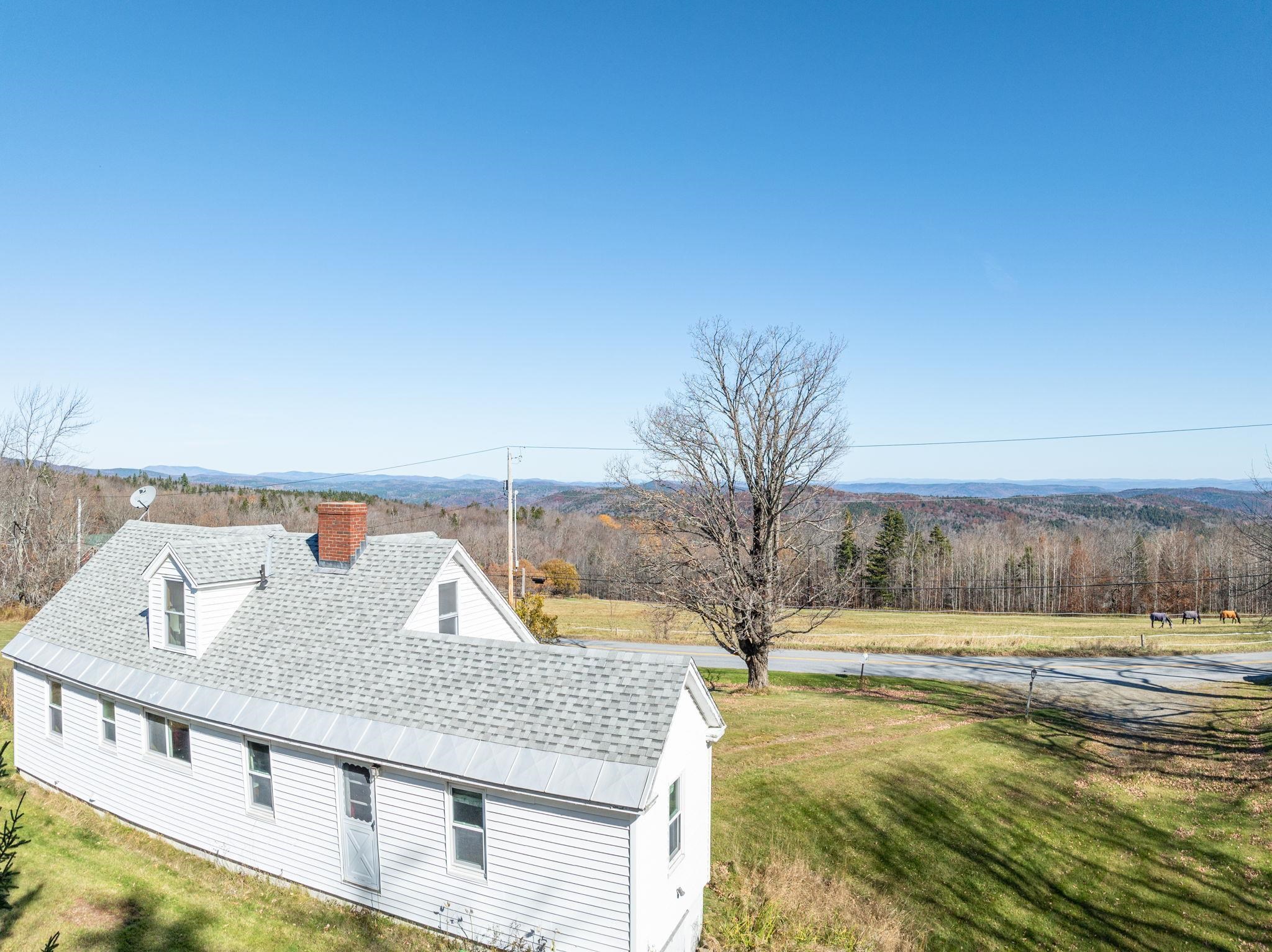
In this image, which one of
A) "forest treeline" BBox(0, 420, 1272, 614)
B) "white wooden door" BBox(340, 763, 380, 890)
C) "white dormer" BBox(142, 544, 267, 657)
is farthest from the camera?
"forest treeline" BBox(0, 420, 1272, 614)

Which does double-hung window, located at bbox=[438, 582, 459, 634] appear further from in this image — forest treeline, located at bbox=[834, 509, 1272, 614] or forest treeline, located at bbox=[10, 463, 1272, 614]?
forest treeline, located at bbox=[834, 509, 1272, 614]

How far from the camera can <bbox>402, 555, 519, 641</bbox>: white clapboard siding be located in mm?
13844

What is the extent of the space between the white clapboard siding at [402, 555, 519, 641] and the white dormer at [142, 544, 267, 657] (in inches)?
177

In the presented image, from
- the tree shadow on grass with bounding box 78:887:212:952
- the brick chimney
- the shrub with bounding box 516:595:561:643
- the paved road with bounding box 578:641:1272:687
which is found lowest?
the paved road with bounding box 578:641:1272:687

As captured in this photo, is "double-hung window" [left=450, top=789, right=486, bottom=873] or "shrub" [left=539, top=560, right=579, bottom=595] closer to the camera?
"double-hung window" [left=450, top=789, right=486, bottom=873]

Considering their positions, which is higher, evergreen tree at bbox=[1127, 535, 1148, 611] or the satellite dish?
the satellite dish

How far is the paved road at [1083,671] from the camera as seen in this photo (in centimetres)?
2611

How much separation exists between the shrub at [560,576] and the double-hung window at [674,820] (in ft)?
195

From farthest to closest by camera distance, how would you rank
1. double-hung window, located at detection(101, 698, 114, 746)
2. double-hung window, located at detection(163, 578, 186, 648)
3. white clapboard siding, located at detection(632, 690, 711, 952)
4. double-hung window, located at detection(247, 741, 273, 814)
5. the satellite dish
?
the satellite dish < double-hung window, located at detection(101, 698, 114, 746) < double-hung window, located at detection(163, 578, 186, 648) < double-hung window, located at detection(247, 741, 273, 814) < white clapboard siding, located at detection(632, 690, 711, 952)

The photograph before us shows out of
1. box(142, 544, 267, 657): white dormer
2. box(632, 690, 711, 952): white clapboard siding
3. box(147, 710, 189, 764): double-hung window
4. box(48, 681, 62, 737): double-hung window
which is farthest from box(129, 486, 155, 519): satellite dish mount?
box(632, 690, 711, 952): white clapboard siding

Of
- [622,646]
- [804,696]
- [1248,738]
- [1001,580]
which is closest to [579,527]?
[1001,580]

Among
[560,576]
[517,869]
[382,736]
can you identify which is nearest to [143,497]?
[382,736]

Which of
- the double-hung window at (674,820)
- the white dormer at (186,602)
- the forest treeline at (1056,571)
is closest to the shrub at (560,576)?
the forest treeline at (1056,571)

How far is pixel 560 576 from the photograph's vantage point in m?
71.9
